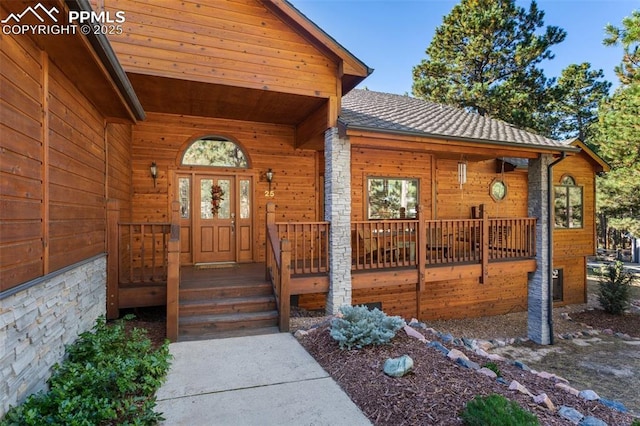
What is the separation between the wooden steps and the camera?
473cm

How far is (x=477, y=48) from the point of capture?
15.9m

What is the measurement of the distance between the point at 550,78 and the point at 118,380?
20179mm

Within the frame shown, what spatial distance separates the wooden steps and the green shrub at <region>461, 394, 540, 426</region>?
3005 mm

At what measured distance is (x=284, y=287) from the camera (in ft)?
16.4

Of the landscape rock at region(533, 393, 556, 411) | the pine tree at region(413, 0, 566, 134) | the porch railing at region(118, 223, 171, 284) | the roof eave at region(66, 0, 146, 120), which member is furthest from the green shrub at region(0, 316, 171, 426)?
the pine tree at region(413, 0, 566, 134)

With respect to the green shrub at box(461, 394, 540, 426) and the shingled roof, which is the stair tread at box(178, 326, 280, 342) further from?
the shingled roof

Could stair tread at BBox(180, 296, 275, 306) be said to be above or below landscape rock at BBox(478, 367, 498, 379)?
above

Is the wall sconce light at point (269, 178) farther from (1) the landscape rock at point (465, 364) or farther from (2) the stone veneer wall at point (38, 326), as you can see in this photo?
(1) the landscape rock at point (465, 364)

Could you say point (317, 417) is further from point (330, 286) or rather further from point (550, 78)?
point (550, 78)

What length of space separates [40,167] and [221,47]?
133 inches

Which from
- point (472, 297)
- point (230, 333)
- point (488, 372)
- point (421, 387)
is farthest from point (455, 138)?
point (472, 297)

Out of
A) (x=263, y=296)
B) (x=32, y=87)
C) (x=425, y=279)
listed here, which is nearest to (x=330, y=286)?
(x=263, y=296)

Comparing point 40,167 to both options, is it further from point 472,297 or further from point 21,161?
point 472,297

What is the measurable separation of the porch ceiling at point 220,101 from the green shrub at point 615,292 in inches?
428
